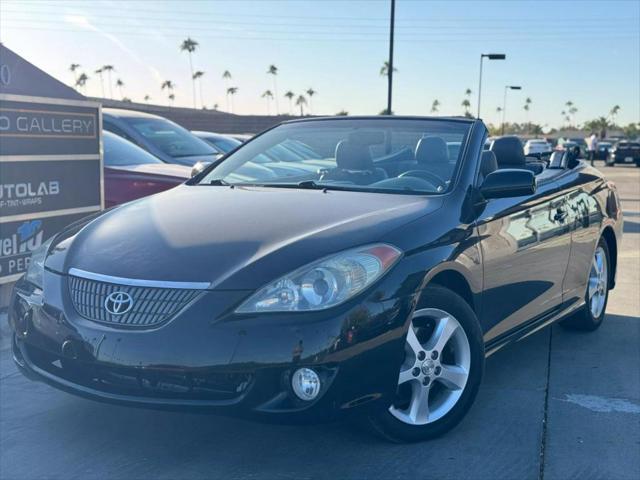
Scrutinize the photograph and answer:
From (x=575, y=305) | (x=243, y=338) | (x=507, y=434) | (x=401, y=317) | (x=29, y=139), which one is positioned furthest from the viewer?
(x=29, y=139)

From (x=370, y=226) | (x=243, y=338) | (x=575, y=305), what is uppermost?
(x=370, y=226)

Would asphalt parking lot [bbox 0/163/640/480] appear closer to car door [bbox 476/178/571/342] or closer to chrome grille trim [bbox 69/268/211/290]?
car door [bbox 476/178/571/342]

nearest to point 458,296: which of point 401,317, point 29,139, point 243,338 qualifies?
point 401,317

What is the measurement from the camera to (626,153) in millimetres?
43531

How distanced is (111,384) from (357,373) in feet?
3.19

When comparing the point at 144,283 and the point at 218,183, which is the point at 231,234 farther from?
the point at 218,183

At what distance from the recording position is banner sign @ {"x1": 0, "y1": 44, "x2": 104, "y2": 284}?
5691 mm

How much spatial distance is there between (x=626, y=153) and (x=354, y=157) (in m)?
42.7

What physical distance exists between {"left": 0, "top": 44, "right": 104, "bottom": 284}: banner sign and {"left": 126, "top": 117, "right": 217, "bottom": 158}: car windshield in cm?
329

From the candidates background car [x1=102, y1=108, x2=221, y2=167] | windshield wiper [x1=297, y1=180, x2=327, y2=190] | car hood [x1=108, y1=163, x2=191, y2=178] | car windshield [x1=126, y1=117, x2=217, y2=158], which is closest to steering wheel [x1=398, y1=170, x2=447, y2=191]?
windshield wiper [x1=297, y1=180, x2=327, y2=190]

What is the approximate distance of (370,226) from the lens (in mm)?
3359

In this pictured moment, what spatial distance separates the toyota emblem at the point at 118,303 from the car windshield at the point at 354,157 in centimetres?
142

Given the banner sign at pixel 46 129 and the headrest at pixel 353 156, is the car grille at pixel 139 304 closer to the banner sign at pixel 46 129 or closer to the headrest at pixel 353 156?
the headrest at pixel 353 156

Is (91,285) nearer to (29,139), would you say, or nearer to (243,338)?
(243,338)
